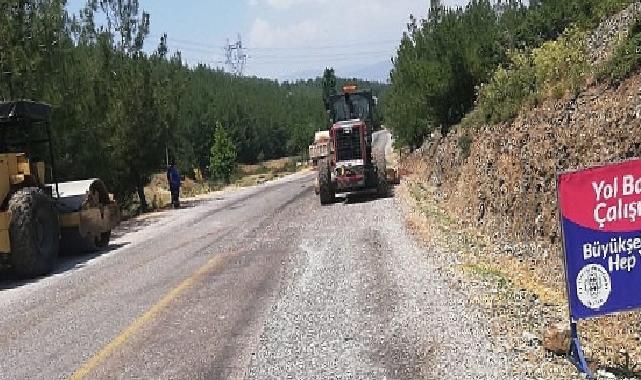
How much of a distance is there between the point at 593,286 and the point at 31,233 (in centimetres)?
1001

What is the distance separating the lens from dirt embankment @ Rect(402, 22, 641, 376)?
7512mm

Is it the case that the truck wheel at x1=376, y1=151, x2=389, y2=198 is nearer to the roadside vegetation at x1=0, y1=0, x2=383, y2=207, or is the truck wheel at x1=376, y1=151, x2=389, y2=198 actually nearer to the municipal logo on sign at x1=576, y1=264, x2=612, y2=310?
the roadside vegetation at x1=0, y1=0, x2=383, y2=207

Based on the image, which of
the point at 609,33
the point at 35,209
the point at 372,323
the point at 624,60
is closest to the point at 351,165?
the point at 609,33

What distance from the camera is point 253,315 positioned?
8156 millimetres

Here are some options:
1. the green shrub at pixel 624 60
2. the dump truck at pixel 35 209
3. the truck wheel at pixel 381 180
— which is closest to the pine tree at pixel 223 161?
the truck wheel at pixel 381 180

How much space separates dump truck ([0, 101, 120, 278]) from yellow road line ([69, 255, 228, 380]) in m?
3.41

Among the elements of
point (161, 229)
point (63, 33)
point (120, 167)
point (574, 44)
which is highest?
point (63, 33)

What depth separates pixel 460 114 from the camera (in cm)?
2325

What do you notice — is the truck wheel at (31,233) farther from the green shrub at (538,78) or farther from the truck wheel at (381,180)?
the green shrub at (538,78)

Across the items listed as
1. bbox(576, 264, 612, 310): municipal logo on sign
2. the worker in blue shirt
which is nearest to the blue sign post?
bbox(576, 264, 612, 310): municipal logo on sign

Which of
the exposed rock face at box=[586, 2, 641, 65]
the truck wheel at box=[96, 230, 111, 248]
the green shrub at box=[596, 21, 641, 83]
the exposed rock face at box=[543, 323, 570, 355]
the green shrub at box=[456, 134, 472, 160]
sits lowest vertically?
the truck wheel at box=[96, 230, 111, 248]

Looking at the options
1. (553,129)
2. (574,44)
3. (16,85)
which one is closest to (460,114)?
(574,44)

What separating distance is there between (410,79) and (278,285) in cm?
1826

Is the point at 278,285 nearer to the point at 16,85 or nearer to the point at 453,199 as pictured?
the point at 453,199
